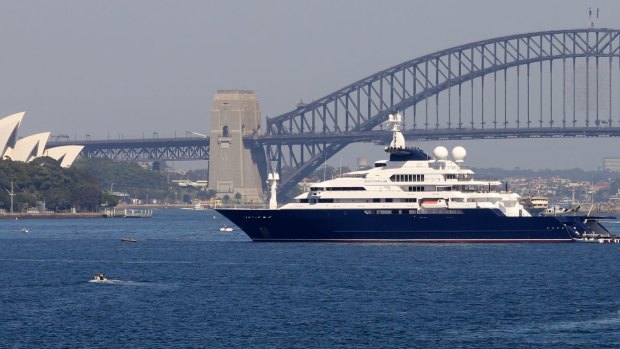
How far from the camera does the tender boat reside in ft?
321

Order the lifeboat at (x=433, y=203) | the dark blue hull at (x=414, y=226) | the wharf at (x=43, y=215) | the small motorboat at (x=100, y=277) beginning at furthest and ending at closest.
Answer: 1. the wharf at (x=43, y=215)
2. the dark blue hull at (x=414, y=226)
3. the lifeboat at (x=433, y=203)
4. the small motorboat at (x=100, y=277)

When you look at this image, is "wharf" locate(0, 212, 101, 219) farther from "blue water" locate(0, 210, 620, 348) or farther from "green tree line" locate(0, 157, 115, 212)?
"blue water" locate(0, 210, 620, 348)

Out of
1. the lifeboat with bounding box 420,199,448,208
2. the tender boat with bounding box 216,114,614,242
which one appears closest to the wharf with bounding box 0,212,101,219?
the tender boat with bounding box 216,114,614,242

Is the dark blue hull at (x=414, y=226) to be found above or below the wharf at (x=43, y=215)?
below

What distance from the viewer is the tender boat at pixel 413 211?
97750 millimetres

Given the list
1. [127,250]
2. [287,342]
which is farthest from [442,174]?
[287,342]

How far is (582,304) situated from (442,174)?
3534 centimetres

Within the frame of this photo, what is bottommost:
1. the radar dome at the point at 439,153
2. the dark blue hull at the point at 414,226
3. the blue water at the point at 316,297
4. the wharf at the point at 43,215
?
the blue water at the point at 316,297

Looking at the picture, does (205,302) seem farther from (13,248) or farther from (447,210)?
(13,248)

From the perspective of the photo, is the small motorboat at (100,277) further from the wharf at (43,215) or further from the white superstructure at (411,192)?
the wharf at (43,215)

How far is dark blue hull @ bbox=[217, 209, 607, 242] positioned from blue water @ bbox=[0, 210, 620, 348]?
1.04 m

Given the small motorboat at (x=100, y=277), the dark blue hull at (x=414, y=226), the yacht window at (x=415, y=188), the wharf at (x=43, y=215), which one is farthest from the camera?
the wharf at (x=43, y=215)

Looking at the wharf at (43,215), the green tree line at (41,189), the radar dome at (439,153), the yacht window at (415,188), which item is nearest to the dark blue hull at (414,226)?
the yacht window at (415,188)

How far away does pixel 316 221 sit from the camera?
323ft
